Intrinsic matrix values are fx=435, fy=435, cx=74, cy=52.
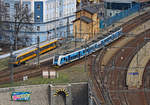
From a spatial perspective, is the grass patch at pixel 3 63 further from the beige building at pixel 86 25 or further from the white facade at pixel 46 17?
the beige building at pixel 86 25

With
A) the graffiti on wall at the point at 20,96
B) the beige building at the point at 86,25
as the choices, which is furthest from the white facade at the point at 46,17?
the graffiti on wall at the point at 20,96

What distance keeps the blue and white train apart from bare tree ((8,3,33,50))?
33.1ft

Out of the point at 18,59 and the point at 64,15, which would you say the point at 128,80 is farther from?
the point at 64,15

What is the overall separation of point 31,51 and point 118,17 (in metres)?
21.7

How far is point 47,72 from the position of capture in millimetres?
46719

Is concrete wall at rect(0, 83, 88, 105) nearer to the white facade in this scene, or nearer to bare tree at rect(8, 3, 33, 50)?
bare tree at rect(8, 3, 33, 50)

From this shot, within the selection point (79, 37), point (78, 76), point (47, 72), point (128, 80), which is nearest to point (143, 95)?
point (128, 80)

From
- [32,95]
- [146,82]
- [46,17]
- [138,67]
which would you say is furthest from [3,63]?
[146,82]

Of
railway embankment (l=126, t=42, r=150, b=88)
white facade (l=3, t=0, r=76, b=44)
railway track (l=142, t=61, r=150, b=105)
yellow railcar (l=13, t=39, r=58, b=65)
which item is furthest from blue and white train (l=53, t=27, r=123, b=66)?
railway track (l=142, t=61, r=150, b=105)

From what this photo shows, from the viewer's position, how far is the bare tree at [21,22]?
59969 mm

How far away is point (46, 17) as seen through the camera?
61375mm

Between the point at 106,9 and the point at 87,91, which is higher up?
the point at 106,9

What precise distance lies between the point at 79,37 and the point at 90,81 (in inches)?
684

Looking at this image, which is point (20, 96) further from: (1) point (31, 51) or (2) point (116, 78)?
(2) point (116, 78)
